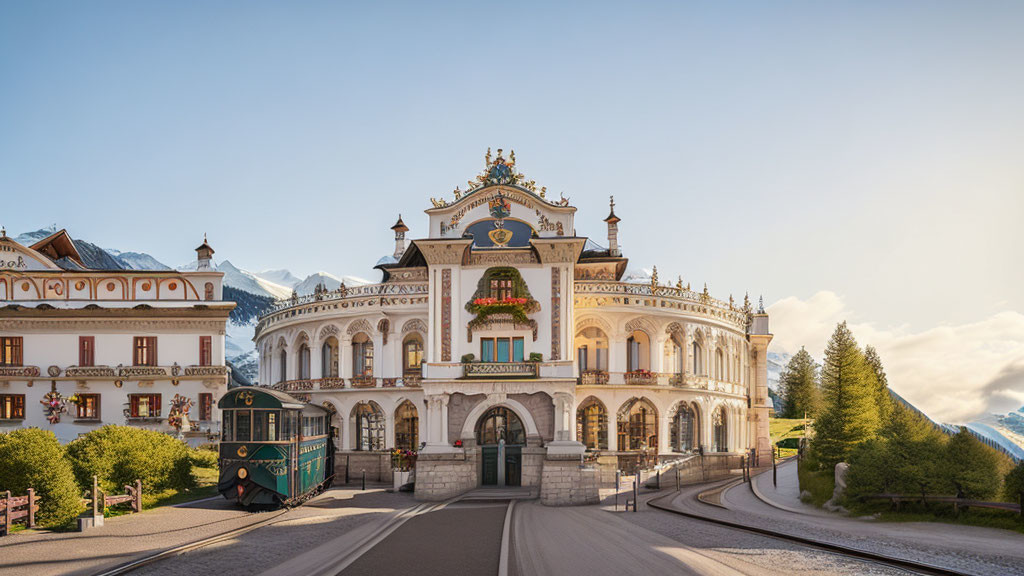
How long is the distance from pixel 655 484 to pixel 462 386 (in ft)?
40.5

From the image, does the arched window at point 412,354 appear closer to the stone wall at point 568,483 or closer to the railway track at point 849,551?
the stone wall at point 568,483

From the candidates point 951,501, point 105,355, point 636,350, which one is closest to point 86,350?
point 105,355

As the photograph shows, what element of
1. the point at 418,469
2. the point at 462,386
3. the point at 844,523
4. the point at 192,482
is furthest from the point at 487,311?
the point at 844,523

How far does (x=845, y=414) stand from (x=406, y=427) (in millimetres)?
25474

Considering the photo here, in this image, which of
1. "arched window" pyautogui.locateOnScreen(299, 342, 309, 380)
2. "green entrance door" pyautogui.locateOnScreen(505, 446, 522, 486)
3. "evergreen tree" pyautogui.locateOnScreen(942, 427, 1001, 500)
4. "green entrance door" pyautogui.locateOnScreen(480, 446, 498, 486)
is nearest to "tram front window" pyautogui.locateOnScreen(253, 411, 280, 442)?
"green entrance door" pyautogui.locateOnScreen(480, 446, 498, 486)

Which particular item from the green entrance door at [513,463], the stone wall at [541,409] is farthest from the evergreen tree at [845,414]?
the green entrance door at [513,463]

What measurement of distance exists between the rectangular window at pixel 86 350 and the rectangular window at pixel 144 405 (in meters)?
3.40

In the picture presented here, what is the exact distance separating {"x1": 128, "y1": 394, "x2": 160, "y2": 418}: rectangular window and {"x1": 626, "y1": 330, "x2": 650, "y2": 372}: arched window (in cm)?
2900

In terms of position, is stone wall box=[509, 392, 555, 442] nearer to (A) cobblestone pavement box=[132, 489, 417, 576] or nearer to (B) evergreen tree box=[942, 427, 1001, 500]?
(A) cobblestone pavement box=[132, 489, 417, 576]

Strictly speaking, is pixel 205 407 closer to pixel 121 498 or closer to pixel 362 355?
pixel 362 355

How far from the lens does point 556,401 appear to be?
42.2 metres

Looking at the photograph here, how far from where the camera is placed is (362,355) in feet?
171

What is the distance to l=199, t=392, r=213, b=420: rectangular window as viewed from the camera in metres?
50.2

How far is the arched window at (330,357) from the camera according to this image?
53062 mm
